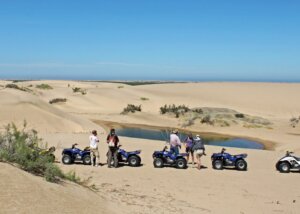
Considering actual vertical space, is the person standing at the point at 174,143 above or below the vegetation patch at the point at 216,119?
above

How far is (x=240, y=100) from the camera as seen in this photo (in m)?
58.9

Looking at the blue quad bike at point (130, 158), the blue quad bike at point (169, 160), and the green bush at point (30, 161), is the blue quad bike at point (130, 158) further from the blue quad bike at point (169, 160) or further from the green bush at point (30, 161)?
the green bush at point (30, 161)

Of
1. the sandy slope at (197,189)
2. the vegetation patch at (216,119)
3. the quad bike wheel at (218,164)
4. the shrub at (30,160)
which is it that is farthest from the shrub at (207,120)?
the shrub at (30,160)

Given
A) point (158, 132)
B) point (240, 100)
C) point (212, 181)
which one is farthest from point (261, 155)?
point (240, 100)

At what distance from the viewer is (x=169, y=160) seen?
49.4 feet

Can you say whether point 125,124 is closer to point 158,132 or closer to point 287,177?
point 158,132

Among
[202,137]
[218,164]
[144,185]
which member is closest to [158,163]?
[218,164]

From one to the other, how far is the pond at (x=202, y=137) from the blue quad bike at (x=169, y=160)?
13.2 metres

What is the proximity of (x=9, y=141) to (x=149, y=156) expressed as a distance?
821 centimetres

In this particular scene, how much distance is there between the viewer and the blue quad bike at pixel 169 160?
48.8ft

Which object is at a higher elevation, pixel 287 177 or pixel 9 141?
pixel 9 141

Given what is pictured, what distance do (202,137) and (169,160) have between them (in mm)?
16829

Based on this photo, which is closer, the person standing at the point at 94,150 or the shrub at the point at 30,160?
the shrub at the point at 30,160

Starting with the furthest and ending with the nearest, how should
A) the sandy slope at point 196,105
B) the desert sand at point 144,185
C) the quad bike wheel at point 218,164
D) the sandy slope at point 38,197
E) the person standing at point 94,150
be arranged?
the sandy slope at point 196,105 → the quad bike wheel at point 218,164 → the person standing at point 94,150 → the desert sand at point 144,185 → the sandy slope at point 38,197
